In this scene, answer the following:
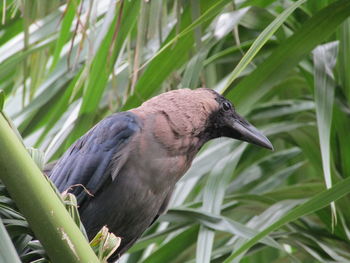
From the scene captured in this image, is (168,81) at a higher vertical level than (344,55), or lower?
higher

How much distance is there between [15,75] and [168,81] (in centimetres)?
58

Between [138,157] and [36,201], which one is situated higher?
[36,201]

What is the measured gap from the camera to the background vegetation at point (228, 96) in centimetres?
204

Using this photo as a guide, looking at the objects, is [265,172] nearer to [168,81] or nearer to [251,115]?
[251,115]

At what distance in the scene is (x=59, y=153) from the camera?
2287mm

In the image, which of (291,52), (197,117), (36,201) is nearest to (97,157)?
(197,117)

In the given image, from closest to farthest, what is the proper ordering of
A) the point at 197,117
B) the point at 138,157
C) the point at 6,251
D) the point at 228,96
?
the point at 6,251 < the point at 138,157 < the point at 197,117 < the point at 228,96

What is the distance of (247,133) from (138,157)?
0.35 m

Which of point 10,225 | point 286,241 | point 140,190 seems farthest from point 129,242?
point 10,225

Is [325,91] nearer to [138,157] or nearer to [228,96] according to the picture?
[228,96]

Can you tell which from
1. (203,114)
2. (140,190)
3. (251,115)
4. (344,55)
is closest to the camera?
(140,190)

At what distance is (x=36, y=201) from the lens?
3.40ft

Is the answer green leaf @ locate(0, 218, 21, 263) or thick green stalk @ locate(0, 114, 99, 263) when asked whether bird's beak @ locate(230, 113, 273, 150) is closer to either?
thick green stalk @ locate(0, 114, 99, 263)

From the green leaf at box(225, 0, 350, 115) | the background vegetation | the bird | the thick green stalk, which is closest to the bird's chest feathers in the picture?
the bird
